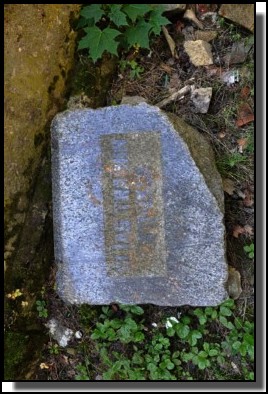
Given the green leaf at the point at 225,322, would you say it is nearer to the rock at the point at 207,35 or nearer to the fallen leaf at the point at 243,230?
the fallen leaf at the point at 243,230

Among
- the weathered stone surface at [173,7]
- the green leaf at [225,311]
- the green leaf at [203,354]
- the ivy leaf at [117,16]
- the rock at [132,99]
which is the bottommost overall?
the green leaf at [203,354]

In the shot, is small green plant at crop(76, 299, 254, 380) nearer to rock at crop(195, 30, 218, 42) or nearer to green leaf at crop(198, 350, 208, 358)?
green leaf at crop(198, 350, 208, 358)

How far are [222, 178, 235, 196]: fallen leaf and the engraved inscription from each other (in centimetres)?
58

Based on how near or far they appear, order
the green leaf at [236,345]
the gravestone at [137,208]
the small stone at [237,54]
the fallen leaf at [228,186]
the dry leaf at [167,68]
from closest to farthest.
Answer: the gravestone at [137,208] < the green leaf at [236,345] < the fallen leaf at [228,186] < the small stone at [237,54] < the dry leaf at [167,68]

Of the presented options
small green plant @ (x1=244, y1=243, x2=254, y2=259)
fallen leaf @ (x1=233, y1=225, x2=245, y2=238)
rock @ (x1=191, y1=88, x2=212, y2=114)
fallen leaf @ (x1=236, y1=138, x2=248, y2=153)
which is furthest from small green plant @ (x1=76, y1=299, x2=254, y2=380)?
rock @ (x1=191, y1=88, x2=212, y2=114)

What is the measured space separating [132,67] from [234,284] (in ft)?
5.35

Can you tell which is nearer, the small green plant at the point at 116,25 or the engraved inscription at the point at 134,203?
the engraved inscription at the point at 134,203

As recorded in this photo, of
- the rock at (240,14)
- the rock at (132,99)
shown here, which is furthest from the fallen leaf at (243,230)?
the rock at (240,14)

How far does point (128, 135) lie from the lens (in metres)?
2.65

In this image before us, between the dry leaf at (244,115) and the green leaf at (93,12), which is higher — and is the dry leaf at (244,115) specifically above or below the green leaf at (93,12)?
below

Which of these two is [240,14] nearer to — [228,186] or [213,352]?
[228,186]

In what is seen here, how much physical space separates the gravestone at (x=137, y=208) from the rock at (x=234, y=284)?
25 centimetres

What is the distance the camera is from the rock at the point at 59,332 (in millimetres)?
3217

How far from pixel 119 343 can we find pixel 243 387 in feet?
2.77
